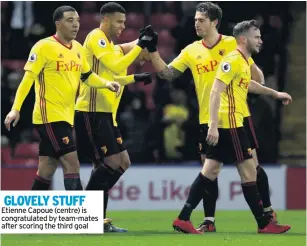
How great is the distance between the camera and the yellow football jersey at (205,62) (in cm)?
1127

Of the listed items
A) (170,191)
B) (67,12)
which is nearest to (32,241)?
(67,12)

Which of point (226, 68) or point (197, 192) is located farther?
point (197, 192)

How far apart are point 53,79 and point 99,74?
2.01 feet

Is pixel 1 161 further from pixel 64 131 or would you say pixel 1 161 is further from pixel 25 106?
pixel 64 131

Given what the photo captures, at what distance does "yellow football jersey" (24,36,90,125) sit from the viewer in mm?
10898

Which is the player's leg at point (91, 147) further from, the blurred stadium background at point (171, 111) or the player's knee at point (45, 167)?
the blurred stadium background at point (171, 111)

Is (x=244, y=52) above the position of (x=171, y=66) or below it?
above

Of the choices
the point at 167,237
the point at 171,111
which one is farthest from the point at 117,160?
the point at 171,111

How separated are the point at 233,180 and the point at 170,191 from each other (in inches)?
34.3

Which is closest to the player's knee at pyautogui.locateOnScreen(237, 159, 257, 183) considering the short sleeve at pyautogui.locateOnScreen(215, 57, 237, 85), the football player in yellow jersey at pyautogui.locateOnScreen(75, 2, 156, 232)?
the short sleeve at pyautogui.locateOnScreen(215, 57, 237, 85)

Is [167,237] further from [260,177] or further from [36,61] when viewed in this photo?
[36,61]

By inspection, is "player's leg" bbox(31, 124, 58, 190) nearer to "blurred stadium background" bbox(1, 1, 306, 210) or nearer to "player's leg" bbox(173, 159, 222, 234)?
"player's leg" bbox(173, 159, 222, 234)

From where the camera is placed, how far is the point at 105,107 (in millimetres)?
11352

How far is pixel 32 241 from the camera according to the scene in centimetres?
1011
